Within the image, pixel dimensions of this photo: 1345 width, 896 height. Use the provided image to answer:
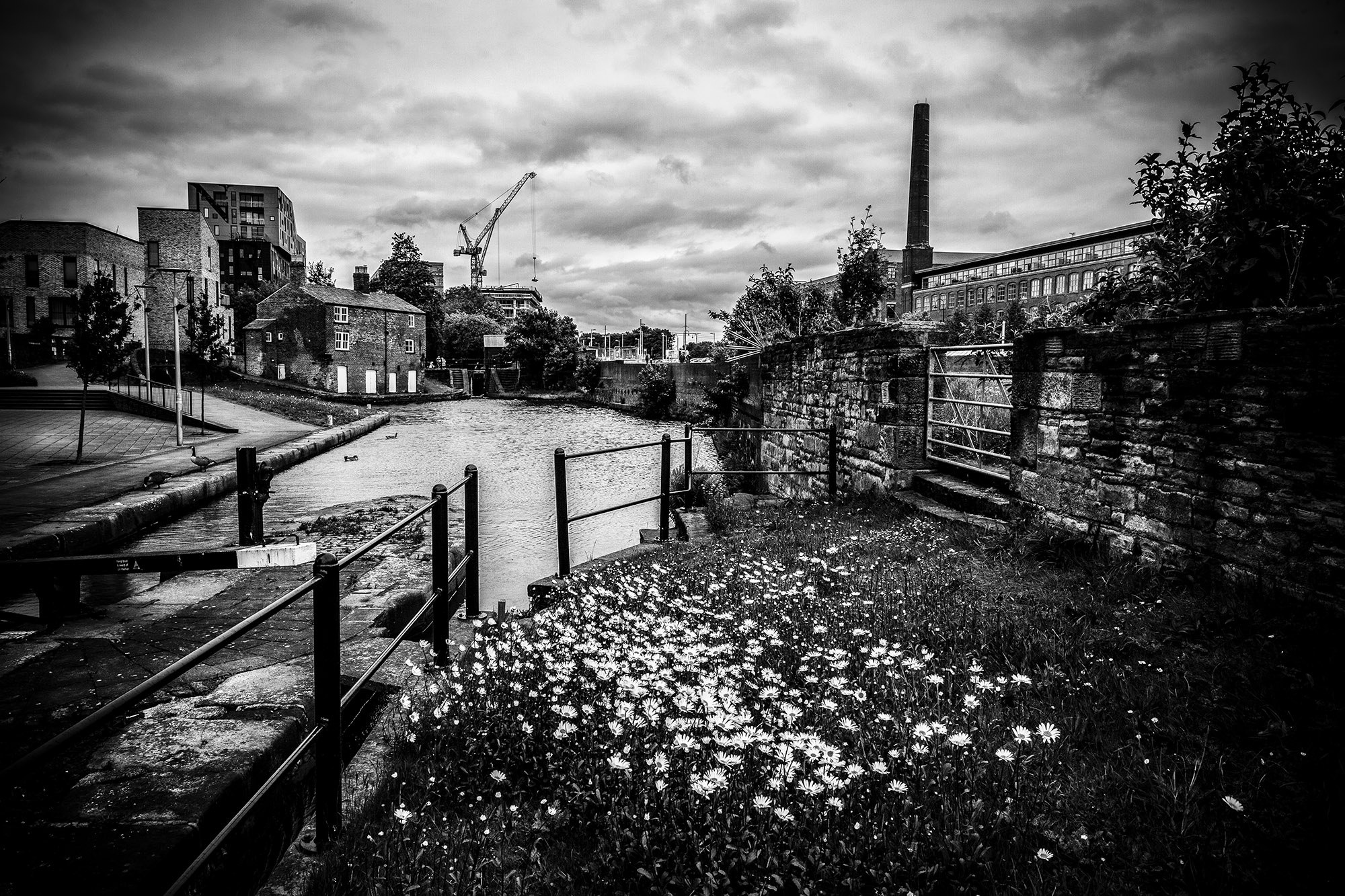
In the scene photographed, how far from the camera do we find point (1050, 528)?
5.69m

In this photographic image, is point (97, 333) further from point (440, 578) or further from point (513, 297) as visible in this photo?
point (513, 297)

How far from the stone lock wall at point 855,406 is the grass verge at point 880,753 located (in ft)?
12.1

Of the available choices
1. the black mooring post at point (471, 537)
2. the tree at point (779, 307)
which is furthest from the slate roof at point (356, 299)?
the black mooring post at point (471, 537)

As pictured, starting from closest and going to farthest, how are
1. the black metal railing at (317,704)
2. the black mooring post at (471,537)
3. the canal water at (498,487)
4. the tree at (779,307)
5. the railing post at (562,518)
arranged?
the black metal railing at (317,704) → the black mooring post at (471,537) → the railing post at (562,518) → the canal water at (498,487) → the tree at (779,307)

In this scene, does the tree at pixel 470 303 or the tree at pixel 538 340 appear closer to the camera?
the tree at pixel 538 340

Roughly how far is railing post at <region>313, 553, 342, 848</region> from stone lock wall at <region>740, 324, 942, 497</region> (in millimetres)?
6646

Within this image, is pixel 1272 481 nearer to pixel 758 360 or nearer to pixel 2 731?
pixel 2 731

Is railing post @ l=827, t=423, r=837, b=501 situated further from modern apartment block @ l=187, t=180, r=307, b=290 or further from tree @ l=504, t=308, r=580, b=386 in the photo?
modern apartment block @ l=187, t=180, r=307, b=290

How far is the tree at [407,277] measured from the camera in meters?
75.2

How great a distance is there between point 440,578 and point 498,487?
33.8ft

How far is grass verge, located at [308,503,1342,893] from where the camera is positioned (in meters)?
2.10

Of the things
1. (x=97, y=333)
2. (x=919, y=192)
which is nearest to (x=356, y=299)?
(x=97, y=333)

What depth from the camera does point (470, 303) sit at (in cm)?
8919

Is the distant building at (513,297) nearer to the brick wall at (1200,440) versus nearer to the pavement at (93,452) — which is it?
the pavement at (93,452)
